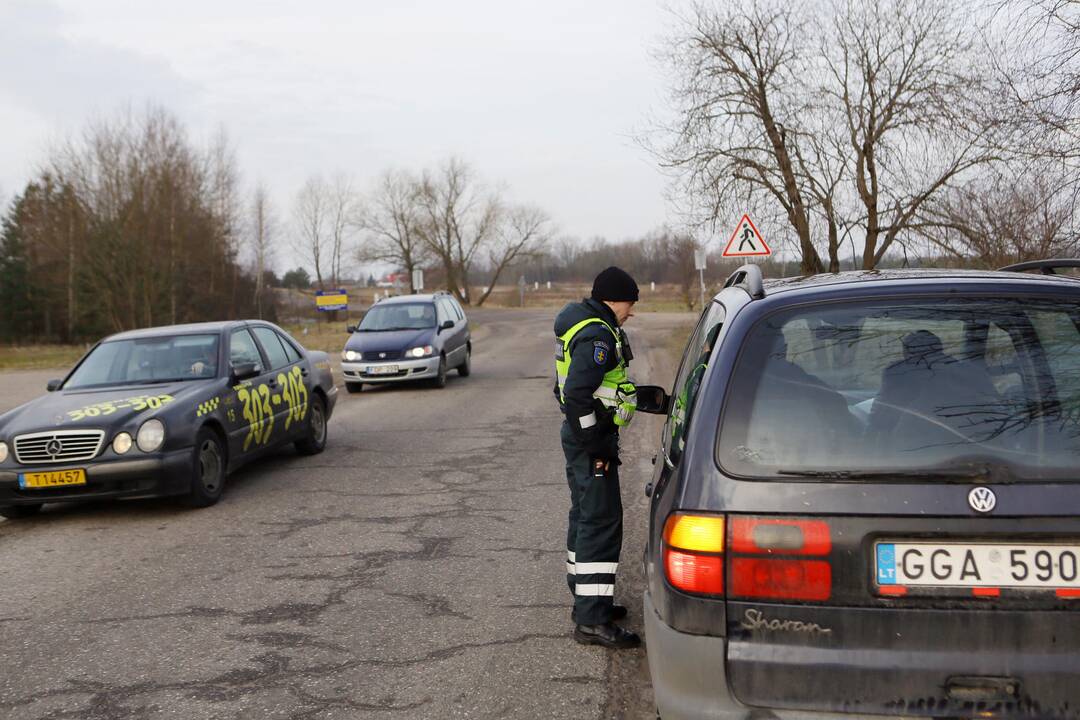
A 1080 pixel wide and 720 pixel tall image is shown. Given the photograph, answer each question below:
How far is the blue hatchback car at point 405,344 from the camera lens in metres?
17.0

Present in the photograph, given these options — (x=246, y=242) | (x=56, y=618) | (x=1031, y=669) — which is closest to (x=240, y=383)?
(x=56, y=618)

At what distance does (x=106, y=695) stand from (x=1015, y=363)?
3.78 metres

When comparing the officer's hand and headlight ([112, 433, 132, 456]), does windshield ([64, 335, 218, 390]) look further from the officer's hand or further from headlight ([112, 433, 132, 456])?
the officer's hand

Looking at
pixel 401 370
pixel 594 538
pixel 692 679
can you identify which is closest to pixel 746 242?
pixel 401 370

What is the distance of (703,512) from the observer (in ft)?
8.93

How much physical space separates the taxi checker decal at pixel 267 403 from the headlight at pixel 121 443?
54.5 inches

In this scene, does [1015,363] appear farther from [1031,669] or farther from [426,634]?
[426,634]

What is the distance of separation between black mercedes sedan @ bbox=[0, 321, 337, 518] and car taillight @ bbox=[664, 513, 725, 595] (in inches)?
223

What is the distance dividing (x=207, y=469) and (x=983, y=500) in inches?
268

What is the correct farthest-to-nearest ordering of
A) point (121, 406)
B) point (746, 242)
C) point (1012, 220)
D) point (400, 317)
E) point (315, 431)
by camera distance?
point (746, 242) → point (400, 317) → point (1012, 220) → point (315, 431) → point (121, 406)

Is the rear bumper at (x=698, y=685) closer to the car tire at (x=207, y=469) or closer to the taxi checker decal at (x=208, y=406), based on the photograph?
the car tire at (x=207, y=469)

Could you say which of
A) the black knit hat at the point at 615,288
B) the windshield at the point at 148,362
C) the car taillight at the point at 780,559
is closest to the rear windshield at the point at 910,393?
the car taillight at the point at 780,559

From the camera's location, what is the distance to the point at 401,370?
1691cm

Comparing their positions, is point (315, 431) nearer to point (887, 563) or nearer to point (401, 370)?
point (401, 370)
